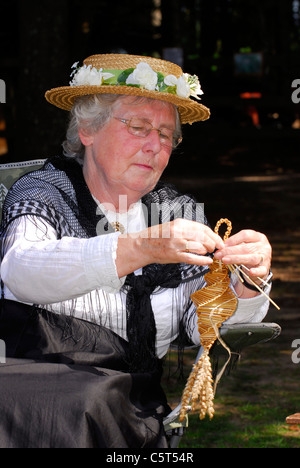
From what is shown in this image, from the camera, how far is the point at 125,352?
2670 mm

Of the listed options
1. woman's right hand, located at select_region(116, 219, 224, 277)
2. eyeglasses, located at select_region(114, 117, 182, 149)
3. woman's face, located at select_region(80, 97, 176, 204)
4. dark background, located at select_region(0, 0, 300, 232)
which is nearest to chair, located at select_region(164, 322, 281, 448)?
woman's right hand, located at select_region(116, 219, 224, 277)

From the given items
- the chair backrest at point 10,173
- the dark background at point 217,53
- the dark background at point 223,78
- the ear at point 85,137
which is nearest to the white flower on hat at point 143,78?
the ear at point 85,137

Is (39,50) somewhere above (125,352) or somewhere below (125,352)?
above

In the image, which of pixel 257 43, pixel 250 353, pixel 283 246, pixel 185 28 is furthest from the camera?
pixel 185 28

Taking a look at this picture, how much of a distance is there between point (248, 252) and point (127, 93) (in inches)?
30.8

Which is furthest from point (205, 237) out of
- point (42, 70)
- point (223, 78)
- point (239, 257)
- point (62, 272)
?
point (223, 78)

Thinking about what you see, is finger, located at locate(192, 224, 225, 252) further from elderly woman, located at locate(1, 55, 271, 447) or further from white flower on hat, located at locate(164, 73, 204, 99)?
white flower on hat, located at locate(164, 73, 204, 99)

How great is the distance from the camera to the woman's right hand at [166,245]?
2168 mm

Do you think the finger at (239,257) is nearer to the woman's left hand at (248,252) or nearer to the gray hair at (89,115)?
the woman's left hand at (248,252)

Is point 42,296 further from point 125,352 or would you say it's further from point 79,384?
point 125,352

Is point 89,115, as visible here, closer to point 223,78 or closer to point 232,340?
point 232,340

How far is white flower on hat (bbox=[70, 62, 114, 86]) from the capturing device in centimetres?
275

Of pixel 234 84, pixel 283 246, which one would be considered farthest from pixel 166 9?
pixel 283 246

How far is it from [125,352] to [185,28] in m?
17.9
